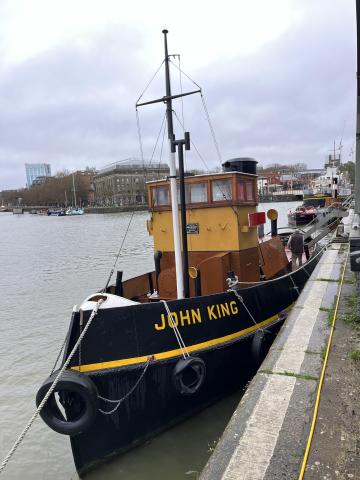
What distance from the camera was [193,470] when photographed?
5402mm

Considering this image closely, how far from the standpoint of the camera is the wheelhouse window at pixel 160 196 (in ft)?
28.1

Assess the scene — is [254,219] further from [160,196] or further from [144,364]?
[144,364]

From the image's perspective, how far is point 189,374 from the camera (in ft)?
18.5

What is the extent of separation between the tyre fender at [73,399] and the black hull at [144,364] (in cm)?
15

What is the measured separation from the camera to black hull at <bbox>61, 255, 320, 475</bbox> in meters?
5.09

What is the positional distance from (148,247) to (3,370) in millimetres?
21893

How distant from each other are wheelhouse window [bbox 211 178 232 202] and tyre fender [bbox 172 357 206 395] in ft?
11.3

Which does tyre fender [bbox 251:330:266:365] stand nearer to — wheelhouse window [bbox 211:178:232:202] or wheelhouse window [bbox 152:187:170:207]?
wheelhouse window [bbox 211:178:232:202]

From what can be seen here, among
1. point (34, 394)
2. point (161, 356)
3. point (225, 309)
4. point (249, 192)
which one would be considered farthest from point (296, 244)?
point (34, 394)

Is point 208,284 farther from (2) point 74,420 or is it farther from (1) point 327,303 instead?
(2) point 74,420

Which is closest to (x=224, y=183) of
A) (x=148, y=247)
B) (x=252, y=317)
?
(x=252, y=317)

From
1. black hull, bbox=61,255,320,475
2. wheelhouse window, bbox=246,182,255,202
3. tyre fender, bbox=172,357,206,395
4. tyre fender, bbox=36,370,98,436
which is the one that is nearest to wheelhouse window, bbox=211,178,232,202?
wheelhouse window, bbox=246,182,255,202

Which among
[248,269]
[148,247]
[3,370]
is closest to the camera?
[248,269]

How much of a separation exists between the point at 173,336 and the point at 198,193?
351 cm
